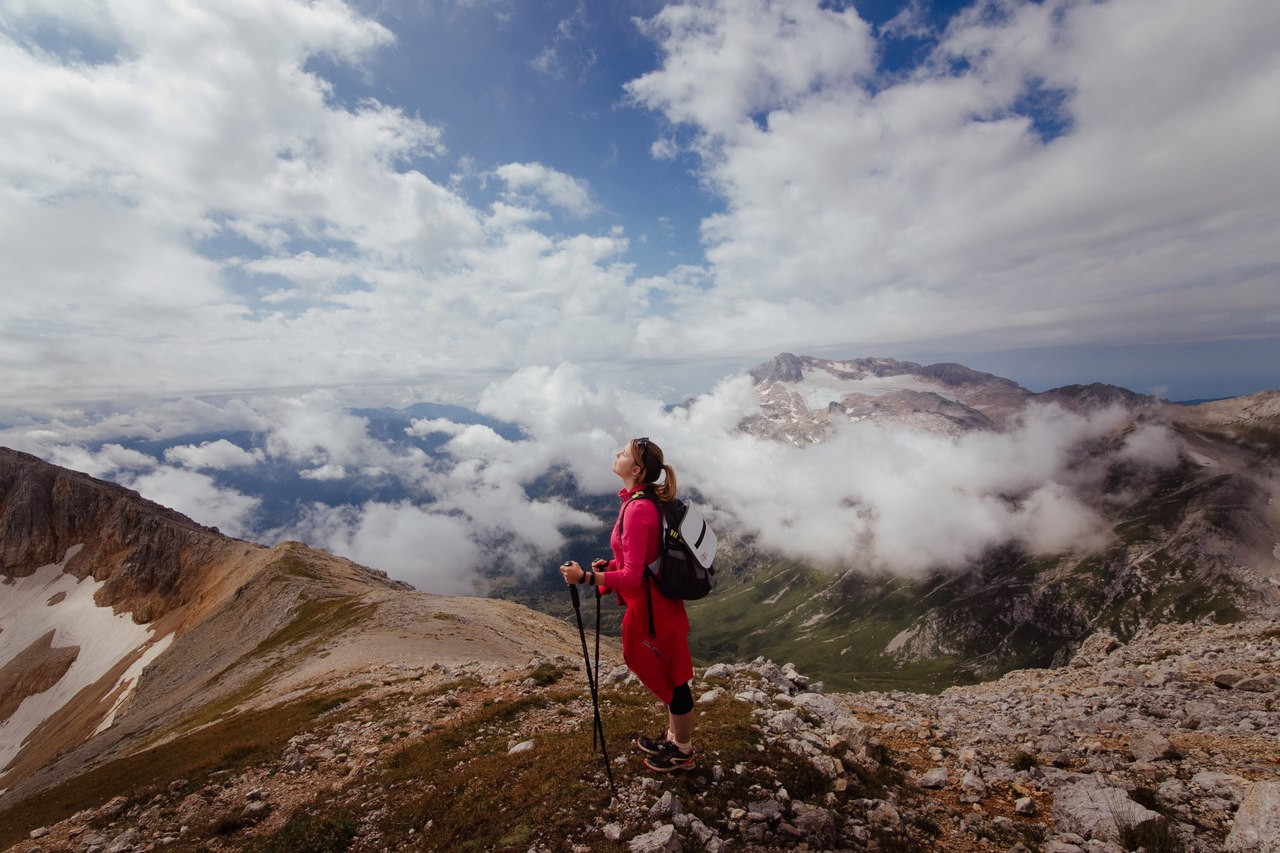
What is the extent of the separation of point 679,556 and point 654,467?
5.43ft

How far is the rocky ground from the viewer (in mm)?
8484

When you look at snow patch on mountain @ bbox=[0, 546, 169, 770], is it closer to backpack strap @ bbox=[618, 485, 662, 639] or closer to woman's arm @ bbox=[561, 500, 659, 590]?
woman's arm @ bbox=[561, 500, 659, 590]

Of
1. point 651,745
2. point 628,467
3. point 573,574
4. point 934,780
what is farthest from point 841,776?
point 628,467

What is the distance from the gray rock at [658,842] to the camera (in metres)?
7.53

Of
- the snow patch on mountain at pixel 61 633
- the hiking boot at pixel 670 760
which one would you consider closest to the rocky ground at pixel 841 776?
the hiking boot at pixel 670 760

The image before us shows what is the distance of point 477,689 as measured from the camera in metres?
20.9

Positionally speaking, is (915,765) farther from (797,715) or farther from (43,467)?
(43,467)

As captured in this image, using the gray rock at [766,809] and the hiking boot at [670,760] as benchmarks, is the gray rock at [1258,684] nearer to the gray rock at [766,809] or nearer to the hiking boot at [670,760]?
the gray rock at [766,809]

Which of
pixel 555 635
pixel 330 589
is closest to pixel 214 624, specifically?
pixel 330 589

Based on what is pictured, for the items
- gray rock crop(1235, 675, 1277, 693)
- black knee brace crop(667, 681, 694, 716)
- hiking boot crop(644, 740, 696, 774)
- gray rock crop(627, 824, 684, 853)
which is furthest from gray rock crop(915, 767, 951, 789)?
gray rock crop(1235, 675, 1277, 693)

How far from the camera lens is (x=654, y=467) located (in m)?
9.53

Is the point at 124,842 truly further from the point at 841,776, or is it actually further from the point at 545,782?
the point at 841,776

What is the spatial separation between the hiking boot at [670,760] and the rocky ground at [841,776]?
161 mm

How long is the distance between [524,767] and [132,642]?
140 metres
